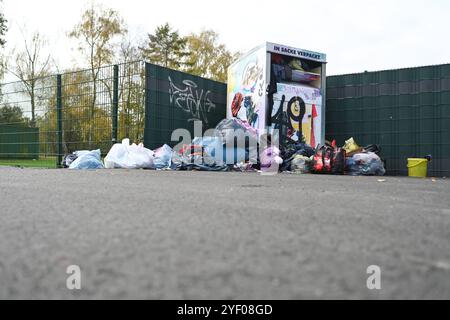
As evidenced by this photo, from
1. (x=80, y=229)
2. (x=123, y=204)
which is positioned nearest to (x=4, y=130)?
(x=123, y=204)

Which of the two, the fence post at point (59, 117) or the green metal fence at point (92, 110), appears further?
the fence post at point (59, 117)

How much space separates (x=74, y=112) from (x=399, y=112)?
7.90m

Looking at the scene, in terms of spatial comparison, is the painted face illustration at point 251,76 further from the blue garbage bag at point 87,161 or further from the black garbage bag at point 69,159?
the black garbage bag at point 69,159

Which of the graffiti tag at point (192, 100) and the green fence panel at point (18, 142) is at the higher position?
the graffiti tag at point (192, 100)

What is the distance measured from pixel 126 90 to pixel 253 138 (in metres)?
3.09

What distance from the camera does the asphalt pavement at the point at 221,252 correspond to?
99 cm

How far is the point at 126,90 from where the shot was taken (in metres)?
9.09

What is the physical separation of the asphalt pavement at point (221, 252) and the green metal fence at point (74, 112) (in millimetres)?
7027

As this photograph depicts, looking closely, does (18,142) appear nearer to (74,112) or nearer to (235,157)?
(74,112)

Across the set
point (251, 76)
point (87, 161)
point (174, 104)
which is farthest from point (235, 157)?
point (87, 161)

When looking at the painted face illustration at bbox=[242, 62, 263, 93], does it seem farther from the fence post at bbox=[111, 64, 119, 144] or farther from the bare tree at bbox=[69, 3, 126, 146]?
the bare tree at bbox=[69, 3, 126, 146]

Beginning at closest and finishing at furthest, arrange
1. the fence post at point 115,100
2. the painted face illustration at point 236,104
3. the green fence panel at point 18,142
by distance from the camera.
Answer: the fence post at point 115,100 → the green fence panel at point 18,142 → the painted face illustration at point 236,104

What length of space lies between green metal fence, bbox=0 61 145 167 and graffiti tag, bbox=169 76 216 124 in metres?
1.06

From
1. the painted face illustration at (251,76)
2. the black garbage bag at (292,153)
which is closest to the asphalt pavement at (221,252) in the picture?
the black garbage bag at (292,153)
